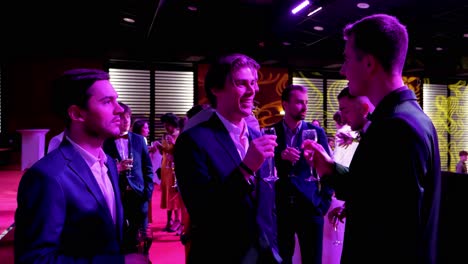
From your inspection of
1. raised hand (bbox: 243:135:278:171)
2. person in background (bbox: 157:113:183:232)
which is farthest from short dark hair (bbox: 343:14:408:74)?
person in background (bbox: 157:113:183:232)

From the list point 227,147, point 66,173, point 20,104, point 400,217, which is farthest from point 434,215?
point 20,104

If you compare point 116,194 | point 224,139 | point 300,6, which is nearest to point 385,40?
point 224,139

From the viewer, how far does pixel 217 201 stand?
1.42 meters

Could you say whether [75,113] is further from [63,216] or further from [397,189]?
[397,189]

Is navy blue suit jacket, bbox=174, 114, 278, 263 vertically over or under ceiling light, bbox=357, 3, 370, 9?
under

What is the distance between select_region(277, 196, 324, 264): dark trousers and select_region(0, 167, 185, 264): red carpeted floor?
1674 mm

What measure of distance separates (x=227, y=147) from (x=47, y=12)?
20.7 feet

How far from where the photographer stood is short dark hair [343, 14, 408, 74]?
1258 millimetres

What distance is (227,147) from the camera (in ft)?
5.07

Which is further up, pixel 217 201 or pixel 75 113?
pixel 75 113

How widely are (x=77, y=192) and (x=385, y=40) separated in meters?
1.10

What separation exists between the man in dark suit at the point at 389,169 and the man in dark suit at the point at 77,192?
2.32ft

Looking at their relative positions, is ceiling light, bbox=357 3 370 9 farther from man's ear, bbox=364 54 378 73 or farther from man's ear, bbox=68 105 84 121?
man's ear, bbox=68 105 84 121

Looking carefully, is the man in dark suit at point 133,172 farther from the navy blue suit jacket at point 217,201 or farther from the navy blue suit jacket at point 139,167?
the navy blue suit jacket at point 217,201
